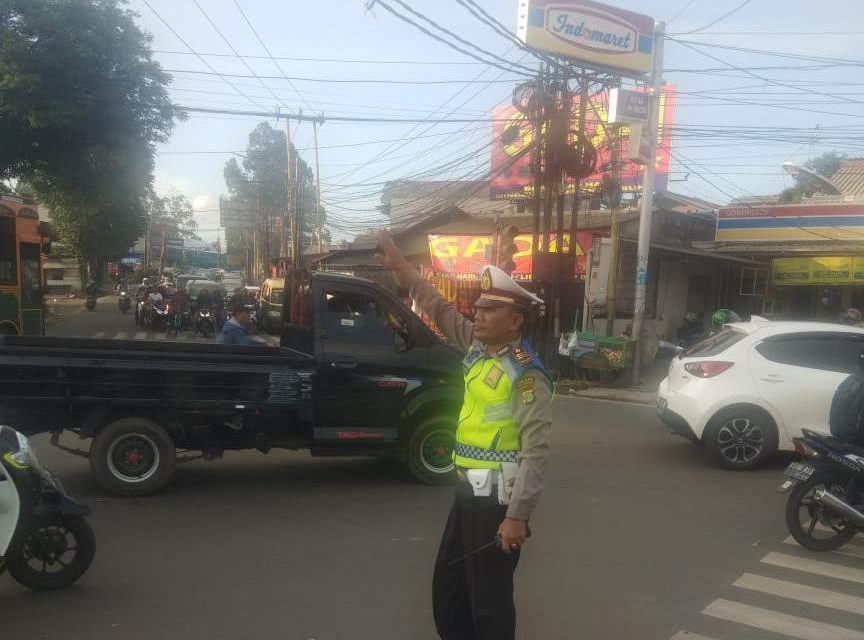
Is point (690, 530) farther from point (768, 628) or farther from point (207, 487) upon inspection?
point (207, 487)

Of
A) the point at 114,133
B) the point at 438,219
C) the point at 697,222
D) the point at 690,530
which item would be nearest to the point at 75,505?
the point at 690,530

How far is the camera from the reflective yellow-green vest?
305 centimetres

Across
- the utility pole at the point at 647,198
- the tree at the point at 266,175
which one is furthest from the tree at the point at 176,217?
the utility pole at the point at 647,198

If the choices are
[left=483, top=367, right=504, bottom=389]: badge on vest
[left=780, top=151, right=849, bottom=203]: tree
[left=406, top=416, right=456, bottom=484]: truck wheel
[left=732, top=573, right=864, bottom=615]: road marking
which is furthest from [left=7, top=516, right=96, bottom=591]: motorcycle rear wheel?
[left=780, top=151, right=849, bottom=203]: tree

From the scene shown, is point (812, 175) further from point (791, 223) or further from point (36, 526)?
point (36, 526)

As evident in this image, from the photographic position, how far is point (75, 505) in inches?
181

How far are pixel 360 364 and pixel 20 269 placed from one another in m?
12.6

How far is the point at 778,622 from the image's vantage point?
4523mm

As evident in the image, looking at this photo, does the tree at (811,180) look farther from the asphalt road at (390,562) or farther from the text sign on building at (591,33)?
the asphalt road at (390,562)

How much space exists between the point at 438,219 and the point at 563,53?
11.4 metres

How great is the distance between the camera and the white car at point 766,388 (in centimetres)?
823

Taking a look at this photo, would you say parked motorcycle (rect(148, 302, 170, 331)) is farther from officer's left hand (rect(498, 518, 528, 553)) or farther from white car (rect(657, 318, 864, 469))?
officer's left hand (rect(498, 518, 528, 553))

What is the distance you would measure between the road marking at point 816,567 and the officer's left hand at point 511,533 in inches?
136

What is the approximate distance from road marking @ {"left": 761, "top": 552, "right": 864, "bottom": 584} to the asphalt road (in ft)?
0.06
